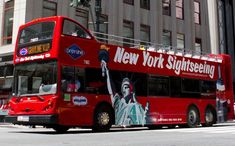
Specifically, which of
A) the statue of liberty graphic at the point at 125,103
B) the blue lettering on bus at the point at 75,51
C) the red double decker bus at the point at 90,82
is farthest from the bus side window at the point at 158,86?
the blue lettering on bus at the point at 75,51

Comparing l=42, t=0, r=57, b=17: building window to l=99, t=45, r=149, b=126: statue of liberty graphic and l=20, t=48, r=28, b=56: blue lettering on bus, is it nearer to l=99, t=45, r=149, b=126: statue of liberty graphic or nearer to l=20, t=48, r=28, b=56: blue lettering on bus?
l=20, t=48, r=28, b=56: blue lettering on bus

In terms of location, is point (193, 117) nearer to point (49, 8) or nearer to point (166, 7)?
point (49, 8)

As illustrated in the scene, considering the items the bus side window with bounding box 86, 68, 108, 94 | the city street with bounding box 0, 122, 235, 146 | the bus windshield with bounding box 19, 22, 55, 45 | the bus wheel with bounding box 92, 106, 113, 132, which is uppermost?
the bus windshield with bounding box 19, 22, 55, 45

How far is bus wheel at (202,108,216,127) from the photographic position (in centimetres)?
1930

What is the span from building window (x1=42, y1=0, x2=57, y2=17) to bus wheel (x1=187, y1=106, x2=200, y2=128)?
11985 millimetres

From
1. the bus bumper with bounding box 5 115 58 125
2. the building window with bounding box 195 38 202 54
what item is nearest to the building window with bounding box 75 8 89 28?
the building window with bounding box 195 38 202 54

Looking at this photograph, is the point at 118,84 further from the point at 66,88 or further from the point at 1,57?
the point at 1,57

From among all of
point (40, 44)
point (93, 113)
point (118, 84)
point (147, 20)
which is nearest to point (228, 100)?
point (118, 84)

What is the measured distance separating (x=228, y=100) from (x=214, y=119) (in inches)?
64.0

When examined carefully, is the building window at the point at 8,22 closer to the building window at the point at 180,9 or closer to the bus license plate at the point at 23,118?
the bus license plate at the point at 23,118

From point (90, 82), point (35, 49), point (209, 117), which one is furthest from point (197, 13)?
point (35, 49)

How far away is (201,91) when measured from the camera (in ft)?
62.3

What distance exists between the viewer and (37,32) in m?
14.2

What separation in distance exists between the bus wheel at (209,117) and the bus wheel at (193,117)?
792 mm
